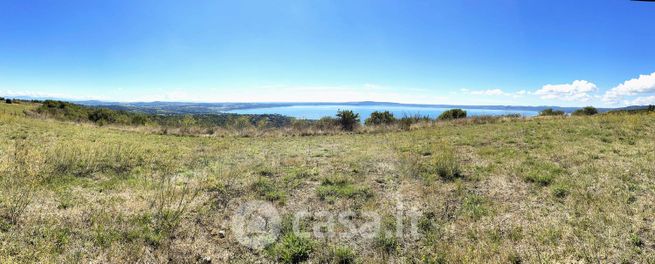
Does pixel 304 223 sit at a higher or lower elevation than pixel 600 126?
lower

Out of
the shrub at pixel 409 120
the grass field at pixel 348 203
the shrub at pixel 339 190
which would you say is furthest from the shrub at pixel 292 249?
the shrub at pixel 409 120

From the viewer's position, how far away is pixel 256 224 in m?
5.73

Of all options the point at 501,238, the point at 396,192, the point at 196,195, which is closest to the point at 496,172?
the point at 396,192

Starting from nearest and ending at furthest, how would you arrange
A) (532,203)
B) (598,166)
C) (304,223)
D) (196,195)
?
1. (304,223)
2. (532,203)
3. (196,195)
4. (598,166)

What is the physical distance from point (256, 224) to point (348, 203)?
80.9 inches

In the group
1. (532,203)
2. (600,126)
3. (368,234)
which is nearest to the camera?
(368,234)

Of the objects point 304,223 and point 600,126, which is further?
point 600,126

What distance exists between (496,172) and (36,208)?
410 inches

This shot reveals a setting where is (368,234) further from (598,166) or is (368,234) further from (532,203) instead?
(598,166)

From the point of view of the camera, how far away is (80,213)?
5602 mm

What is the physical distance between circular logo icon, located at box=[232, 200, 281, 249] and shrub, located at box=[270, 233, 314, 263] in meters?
0.25

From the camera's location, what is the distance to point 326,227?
18.5 ft

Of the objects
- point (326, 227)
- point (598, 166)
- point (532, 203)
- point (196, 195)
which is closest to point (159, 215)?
point (196, 195)

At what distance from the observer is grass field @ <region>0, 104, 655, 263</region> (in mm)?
4605
